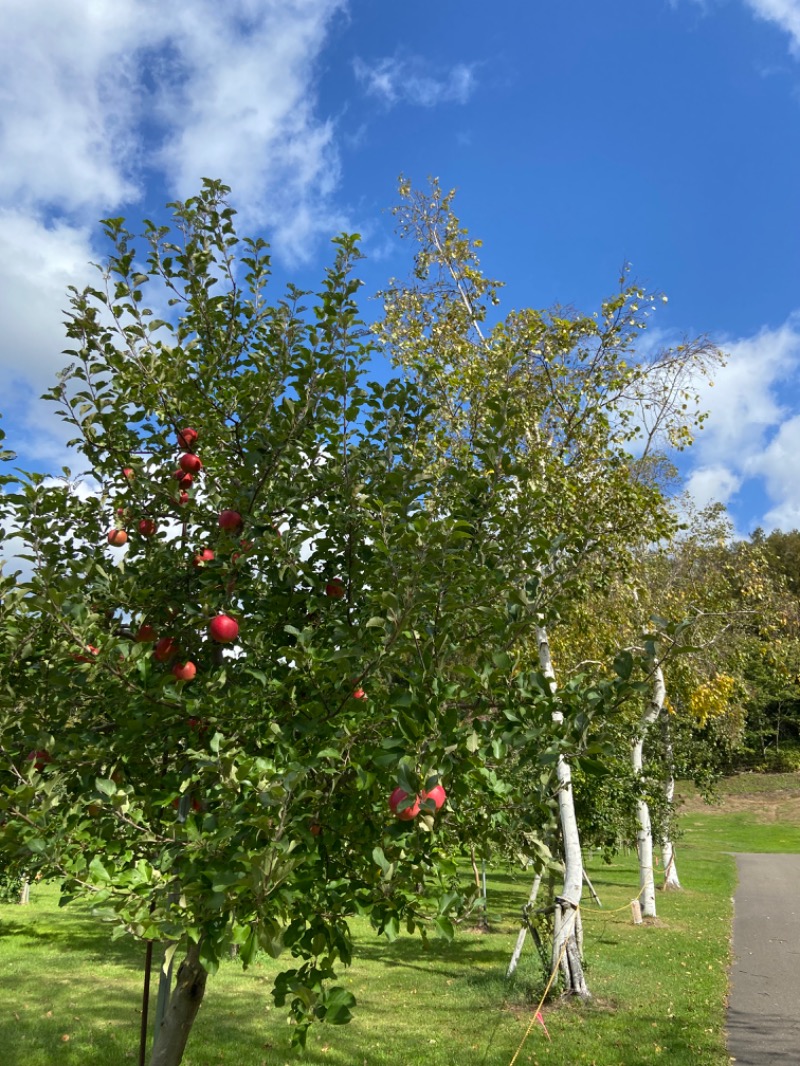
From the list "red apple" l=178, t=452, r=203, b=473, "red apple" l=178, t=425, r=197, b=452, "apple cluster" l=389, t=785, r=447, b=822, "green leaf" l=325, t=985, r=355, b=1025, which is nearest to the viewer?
"apple cluster" l=389, t=785, r=447, b=822

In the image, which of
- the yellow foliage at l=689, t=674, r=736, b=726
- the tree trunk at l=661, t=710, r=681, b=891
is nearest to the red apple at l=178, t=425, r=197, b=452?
the yellow foliage at l=689, t=674, r=736, b=726

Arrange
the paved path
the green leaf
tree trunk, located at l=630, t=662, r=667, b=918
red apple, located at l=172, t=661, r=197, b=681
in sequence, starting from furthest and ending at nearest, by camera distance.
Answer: tree trunk, located at l=630, t=662, r=667, b=918
the paved path
red apple, located at l=172, t=661, r=197, b=681
the green leaf

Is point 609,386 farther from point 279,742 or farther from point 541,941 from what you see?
point 279,742

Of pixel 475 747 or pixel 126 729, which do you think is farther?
pixel 126 729

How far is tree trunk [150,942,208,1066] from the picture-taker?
3652 mm

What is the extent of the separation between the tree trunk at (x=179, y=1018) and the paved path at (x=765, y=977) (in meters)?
6.45

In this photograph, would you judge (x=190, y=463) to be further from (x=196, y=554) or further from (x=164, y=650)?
(x=164, y=650)

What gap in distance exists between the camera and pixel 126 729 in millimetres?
3383

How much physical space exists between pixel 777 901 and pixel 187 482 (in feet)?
69.6

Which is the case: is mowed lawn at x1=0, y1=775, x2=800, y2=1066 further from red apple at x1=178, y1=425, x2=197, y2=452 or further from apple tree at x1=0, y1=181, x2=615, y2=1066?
red apple at x1=178, y1=425, x2=197, y2=452

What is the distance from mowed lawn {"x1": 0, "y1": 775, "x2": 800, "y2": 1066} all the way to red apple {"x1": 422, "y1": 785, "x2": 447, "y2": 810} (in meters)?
2.59

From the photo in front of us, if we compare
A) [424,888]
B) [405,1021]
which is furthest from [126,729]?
[405,1021]

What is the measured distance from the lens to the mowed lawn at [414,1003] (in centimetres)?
804

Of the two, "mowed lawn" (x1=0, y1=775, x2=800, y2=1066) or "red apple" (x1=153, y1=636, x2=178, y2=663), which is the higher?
"red apple" (x1=153, y1=636, x2=178, y2=663)
